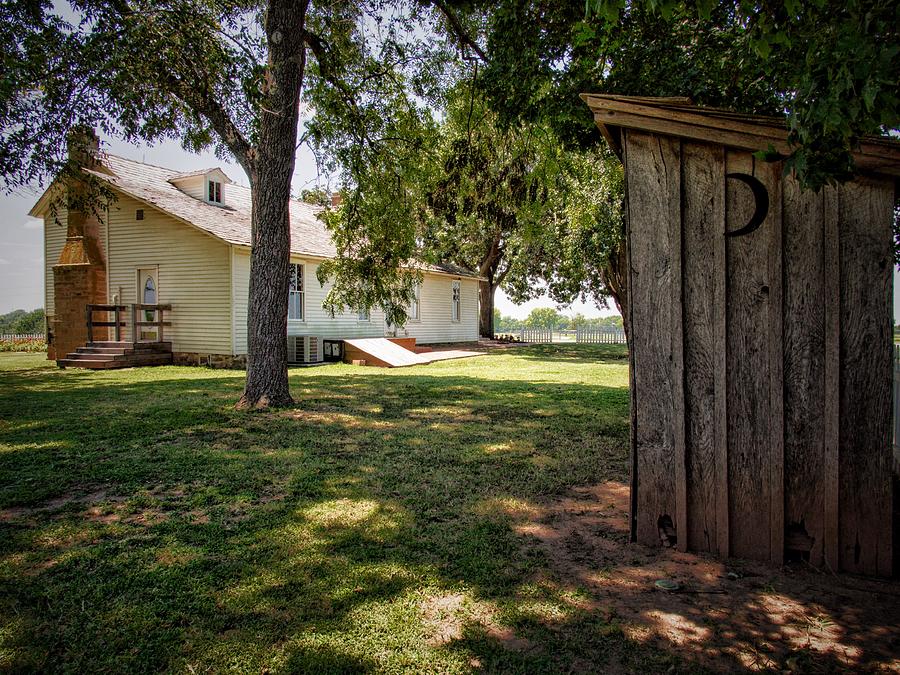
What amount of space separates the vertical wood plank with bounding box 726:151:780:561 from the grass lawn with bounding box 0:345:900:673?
284mm

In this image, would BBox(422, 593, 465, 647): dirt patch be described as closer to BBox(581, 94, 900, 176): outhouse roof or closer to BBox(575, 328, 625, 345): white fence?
BBox(581, 94, 900, 176): outhouse roof

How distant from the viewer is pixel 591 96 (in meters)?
3.22

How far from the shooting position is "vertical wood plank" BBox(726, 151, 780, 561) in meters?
3.08

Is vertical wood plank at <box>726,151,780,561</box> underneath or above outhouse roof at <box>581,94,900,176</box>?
underneath

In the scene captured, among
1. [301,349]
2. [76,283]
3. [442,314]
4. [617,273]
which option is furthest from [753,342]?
[442,314]

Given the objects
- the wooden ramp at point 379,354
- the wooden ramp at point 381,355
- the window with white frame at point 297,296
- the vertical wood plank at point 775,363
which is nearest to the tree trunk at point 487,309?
the wooden ramp at point 381,355

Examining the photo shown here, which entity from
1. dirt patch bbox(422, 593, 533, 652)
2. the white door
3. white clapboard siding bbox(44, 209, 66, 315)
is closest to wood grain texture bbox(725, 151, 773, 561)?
dirt patch bbox(422, 593, 533, 652)

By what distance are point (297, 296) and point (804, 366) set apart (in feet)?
53.2

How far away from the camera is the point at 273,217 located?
8.38 meters

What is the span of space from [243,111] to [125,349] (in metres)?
9.11

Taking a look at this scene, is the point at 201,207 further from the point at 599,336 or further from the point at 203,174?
the point at 599,336

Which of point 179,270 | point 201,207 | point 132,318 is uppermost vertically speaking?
point 201,207

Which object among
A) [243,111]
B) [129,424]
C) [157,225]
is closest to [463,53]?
[243,111]

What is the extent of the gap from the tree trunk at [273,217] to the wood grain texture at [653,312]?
6328 millimetres
